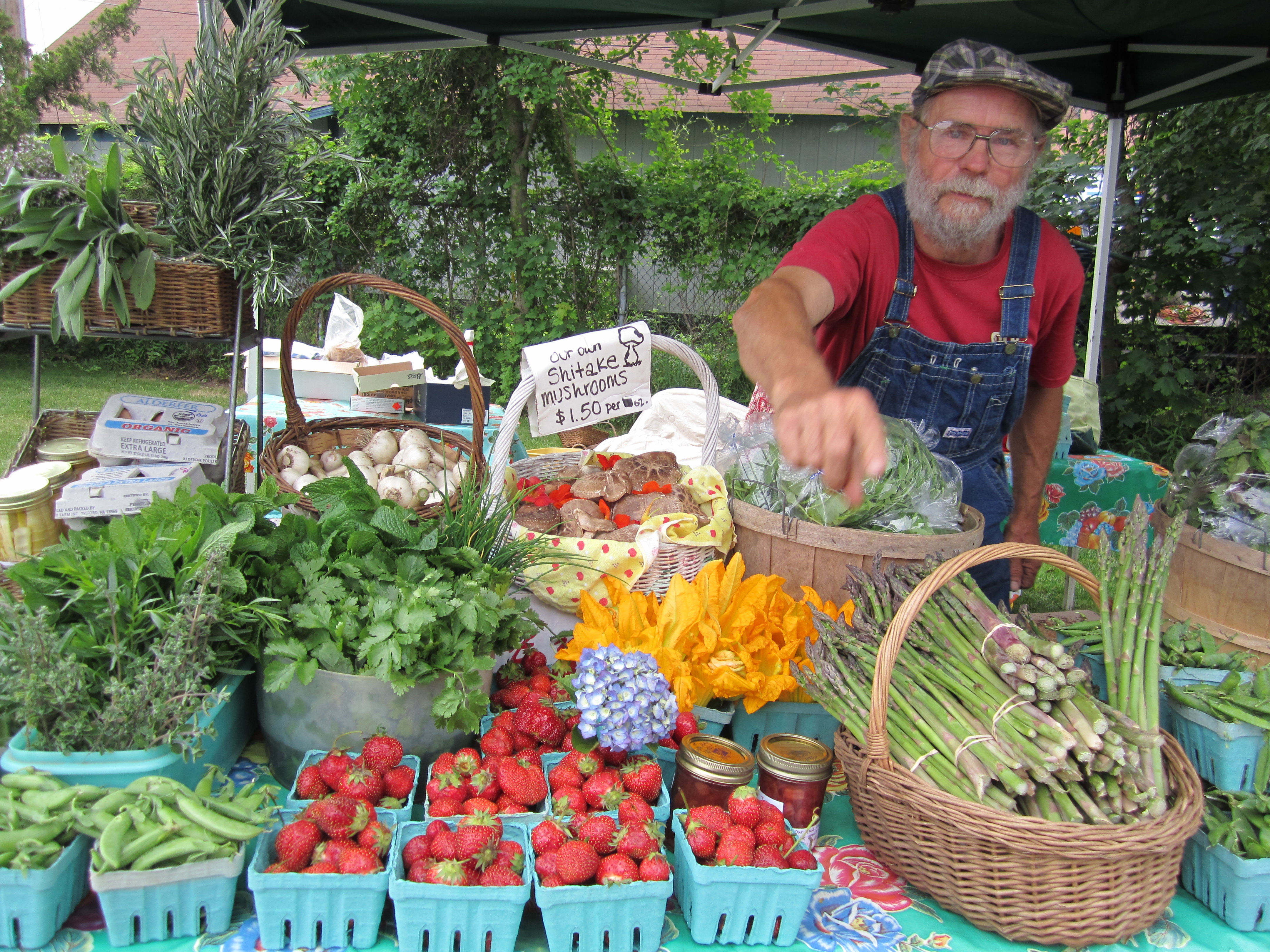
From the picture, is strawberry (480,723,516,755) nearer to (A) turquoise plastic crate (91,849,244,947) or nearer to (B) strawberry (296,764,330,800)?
(B) strawberry (296,764,330,800)

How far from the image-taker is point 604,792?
132 centimetres

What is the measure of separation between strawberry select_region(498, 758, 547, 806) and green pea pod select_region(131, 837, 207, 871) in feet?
→ 1.37

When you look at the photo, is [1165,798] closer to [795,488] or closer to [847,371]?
[795,488]

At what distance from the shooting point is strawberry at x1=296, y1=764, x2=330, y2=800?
130 cm

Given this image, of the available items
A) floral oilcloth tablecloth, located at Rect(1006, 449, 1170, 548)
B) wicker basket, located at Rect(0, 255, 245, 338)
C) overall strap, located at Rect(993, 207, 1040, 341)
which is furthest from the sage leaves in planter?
floral oilcloth tablecloth, located at Rect(1006, 449, 1170, 548)

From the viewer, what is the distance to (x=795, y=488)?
80.3 inches

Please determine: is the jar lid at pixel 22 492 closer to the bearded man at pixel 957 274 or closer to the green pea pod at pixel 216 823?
the green pea pod at pixel 216 823

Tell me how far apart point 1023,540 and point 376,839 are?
2148mm

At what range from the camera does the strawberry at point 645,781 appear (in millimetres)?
1354

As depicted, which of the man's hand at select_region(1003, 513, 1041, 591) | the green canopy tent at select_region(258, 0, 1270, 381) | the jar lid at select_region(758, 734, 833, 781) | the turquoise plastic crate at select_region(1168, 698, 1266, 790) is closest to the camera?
the jar lid at select_region(758, 734, 833, 781)

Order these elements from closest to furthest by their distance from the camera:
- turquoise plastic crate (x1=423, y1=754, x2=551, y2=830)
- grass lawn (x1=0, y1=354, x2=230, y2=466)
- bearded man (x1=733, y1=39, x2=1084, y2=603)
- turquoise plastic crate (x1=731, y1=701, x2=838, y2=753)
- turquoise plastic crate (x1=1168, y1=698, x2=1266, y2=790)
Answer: turquoise plastic crate (x1=423, y1=754, x2=551, y2=830)
turquoise plastic crate (x1=1168, y1=698, x2=1266, y2=790)
turquoise plastic crate (x1=731, y1=701, x2=838, y2=753)
bearded man (x1=733, y1=39, x2=1084, y2=603)
grass lawn (x1=0, y1=354, x2=230, y2=466)

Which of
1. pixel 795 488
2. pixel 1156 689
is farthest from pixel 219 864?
pixel 1156 689

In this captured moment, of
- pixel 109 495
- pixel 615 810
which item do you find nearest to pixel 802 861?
pixel 615 810

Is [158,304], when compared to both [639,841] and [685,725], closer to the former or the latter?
[685,725]
